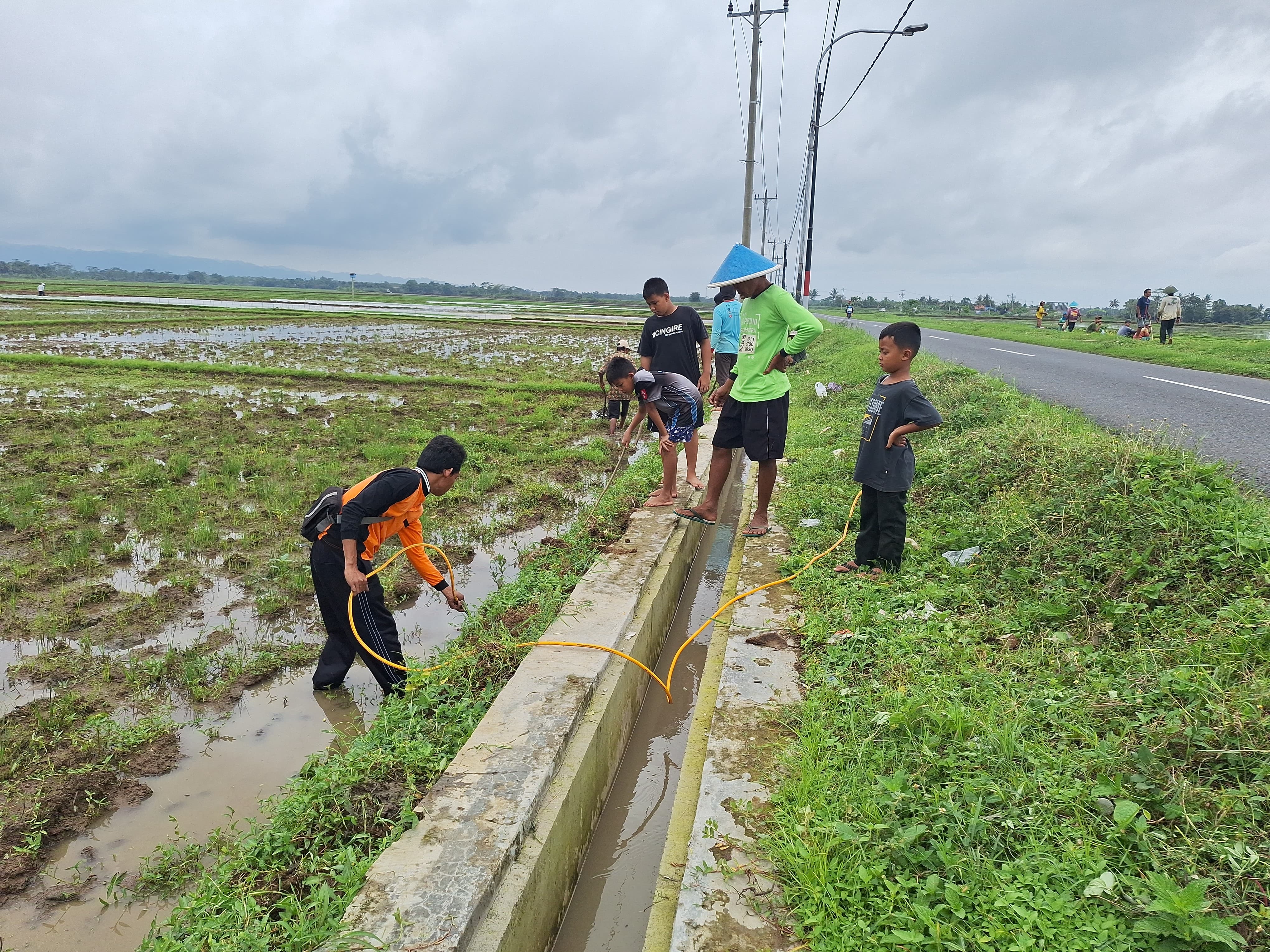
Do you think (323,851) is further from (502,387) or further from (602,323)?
(602,323)

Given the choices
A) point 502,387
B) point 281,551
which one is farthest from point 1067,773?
point 502,387

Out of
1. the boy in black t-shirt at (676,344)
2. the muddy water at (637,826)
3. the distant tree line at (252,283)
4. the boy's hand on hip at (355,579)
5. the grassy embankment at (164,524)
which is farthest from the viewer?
the distant tree line at (252,283)

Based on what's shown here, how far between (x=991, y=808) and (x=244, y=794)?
2.83 metres

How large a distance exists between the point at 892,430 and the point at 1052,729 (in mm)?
1797

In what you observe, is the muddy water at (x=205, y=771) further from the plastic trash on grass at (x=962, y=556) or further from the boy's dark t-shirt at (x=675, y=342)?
the plastic trash on grass at (x=962, y=556)

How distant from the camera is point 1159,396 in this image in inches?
305

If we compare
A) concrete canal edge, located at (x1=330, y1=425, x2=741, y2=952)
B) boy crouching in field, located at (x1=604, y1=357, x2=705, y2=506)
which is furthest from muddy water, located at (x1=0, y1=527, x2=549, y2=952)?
boy crouching in field, located at (x1=604, y1=357, x2=705, y2=506)

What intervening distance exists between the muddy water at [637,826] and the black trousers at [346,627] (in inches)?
48.1

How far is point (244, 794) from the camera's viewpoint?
9.11 feet

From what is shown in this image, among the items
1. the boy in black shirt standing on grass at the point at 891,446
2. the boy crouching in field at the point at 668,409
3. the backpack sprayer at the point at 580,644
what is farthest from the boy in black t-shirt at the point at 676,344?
the boy in black shirt standing on grass at the point at 891,446

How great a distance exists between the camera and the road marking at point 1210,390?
7.29 meters

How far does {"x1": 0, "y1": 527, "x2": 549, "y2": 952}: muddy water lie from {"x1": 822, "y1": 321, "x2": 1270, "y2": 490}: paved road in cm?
500

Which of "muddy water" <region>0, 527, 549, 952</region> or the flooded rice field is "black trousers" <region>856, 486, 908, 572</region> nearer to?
"muddy water" <region>0, 527, 549, 952</region>

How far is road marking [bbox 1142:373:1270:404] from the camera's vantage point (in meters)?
7.29
